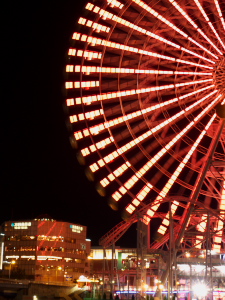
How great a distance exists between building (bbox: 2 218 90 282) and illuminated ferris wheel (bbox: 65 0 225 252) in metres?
57.0

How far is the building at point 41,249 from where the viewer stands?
319ft

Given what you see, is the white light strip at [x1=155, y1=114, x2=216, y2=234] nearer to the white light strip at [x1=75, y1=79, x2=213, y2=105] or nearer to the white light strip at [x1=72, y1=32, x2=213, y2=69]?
the white light strip at [x1=75, y1=79, x2=213, y2=105]

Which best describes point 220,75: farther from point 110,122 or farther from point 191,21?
point 110,122

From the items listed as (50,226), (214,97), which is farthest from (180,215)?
(50,226)

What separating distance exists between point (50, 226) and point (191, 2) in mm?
66180

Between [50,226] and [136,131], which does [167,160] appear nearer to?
[136,131]

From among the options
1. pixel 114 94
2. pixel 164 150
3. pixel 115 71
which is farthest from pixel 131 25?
pixel 164 150

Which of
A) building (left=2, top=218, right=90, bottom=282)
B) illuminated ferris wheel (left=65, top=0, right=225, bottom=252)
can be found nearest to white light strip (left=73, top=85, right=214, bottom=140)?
illuminated ferris wheel (left=65, top=0, right=225, bottom=252)

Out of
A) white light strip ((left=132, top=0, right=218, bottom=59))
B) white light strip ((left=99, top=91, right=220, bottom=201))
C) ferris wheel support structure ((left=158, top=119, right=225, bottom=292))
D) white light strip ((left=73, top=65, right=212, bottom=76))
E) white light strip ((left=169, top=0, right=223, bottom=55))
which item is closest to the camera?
ferris wheel support structure ((left=158, top=119, right=225, bottom=292))

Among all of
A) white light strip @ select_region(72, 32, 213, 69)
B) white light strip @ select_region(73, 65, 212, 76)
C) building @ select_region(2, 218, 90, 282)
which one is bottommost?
building @ select_region(2, 218, 90, 282)

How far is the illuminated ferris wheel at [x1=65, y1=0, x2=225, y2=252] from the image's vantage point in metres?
40.4

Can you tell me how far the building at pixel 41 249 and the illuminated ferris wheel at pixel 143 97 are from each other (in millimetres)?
57035

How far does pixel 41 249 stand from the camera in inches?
3873

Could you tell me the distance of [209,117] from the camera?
135 feet
